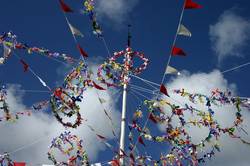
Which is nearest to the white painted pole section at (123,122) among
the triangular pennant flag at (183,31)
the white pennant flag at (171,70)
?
the white pennant flag at (171,70)

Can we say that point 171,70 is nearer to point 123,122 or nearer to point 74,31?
point 74,31

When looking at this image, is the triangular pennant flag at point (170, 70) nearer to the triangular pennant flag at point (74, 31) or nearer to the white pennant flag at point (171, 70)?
the white pennant flag at point (171, 70)

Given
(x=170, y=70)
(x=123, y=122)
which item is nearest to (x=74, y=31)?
(x=170, y=70)

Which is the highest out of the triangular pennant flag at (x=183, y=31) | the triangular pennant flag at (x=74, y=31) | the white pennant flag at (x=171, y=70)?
the triangular pennant flag at (x=74, y=31)

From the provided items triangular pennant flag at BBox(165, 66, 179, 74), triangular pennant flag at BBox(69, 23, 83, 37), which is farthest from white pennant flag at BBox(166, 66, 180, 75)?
triangular pennant flag at BBox(69, 23, 83, 37)

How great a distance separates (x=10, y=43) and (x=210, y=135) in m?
6.65

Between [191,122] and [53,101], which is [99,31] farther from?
[191,122]

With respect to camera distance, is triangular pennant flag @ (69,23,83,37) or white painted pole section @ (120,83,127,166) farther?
white painted pole section @ (120,83,127,166)

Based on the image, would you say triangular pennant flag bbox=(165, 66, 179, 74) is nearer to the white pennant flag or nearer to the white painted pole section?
the white pennant flag

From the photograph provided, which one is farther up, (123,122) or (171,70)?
(123,122)

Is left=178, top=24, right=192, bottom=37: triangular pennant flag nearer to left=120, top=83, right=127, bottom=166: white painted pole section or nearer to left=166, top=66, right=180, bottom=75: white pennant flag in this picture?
left=166, top=66, right=180, bottom=75: white pennant flag

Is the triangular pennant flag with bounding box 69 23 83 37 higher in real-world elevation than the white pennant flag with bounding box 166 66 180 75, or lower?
higher

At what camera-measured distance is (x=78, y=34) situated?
12.8m

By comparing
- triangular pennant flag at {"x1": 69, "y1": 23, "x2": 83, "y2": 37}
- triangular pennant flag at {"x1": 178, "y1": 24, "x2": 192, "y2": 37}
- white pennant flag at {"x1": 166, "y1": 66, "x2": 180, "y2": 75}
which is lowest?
white pennant flag at {"x1": 166, "y1": 66, "x2": 180, "y2": 75}
